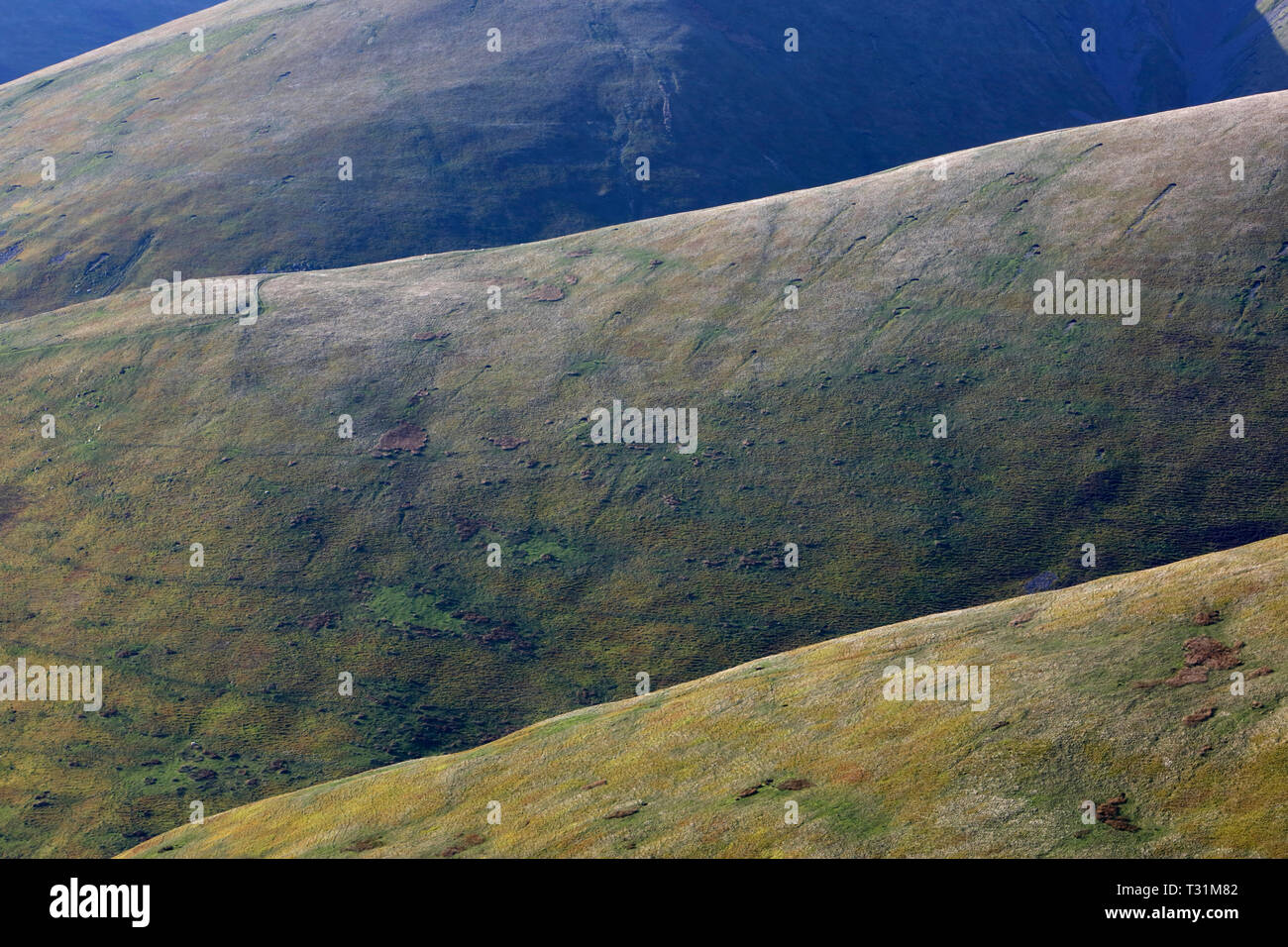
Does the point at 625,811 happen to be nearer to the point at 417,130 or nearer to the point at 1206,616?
the point at 1206,616

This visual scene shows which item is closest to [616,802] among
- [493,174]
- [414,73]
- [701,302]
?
[701,302]

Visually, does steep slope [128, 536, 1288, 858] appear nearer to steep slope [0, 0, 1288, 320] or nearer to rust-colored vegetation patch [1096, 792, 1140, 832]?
rust-colored vegetation patch [1096, 792, 1140, 832]

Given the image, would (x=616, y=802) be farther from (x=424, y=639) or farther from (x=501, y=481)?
(x=501, y=481)

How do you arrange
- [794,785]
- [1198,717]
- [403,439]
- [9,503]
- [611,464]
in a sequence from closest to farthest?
[1198,717], [794,785], [611,464], [9,503], [403,439]

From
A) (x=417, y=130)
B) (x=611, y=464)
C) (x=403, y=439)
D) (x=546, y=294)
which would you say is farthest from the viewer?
(x=417, y=130)

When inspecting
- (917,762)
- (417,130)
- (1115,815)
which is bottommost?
(1115,815)

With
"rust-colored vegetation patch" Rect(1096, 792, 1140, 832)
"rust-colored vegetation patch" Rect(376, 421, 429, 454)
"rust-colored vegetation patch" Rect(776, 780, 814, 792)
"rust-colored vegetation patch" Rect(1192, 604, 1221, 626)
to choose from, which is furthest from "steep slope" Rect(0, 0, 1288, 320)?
"rust-colored vegetation patch" Rect(1096, 792, 1140, 832)

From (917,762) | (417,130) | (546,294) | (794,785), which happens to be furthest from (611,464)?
(417,130)

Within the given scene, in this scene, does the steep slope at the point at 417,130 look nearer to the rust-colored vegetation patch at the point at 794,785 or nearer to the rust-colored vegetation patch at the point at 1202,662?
the rust-colored vegetation patch at the point at 794,785
